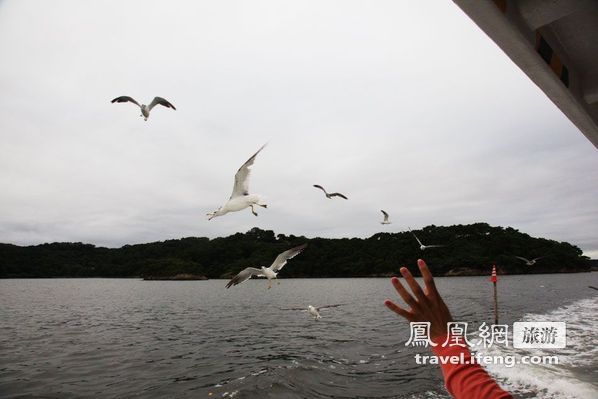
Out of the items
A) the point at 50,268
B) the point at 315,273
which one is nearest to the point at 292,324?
the point at 315,273

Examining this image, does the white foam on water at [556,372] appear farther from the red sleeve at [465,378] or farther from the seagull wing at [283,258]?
the red sleeve at [465,378]

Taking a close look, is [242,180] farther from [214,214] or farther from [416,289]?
[416,289]

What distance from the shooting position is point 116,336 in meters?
21.4

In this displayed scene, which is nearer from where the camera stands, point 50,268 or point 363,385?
point 363,385

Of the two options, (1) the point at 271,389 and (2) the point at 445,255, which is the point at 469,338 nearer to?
(1) the point at 271,389

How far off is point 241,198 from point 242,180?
39 cm

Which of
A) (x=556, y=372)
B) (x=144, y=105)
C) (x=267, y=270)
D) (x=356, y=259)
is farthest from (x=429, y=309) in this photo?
(x=356, y=259)

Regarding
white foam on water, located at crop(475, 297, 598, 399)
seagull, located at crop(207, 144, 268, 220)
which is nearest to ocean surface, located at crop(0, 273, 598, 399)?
white foam on water, located at crop(475, 297, 598, 399)

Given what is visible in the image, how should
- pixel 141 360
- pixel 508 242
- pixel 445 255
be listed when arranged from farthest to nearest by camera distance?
pixel 445 255
pixel 508 242
pixel 141 360

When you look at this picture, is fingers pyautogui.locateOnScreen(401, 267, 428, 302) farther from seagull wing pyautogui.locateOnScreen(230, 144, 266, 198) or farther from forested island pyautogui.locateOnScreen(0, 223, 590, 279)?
forested island pyautogui.locateOnScreen(0, 223, 590, 279)

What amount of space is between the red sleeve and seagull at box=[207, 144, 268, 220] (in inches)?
274

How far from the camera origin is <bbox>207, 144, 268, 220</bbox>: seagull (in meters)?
8.55

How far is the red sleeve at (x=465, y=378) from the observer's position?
1.57 m

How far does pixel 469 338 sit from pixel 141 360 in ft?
46.0
